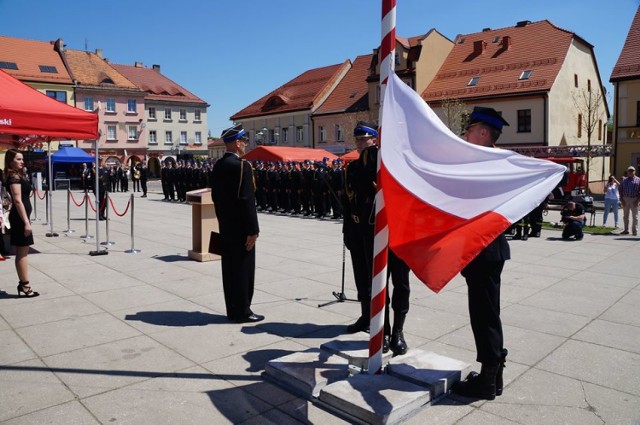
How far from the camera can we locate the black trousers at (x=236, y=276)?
594 cm

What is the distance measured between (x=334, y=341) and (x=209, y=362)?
1.14 metres

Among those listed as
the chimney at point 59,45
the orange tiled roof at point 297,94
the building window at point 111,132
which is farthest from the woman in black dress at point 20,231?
the chimney at point 59,45

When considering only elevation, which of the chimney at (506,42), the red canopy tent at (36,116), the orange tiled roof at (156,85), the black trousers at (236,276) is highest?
the orange tiled roof at (156,85)

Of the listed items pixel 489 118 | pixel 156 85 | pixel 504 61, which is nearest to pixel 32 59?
pixel 156 85

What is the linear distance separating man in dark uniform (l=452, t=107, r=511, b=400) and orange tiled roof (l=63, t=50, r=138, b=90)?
6066cm

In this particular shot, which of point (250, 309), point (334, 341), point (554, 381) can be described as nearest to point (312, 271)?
point (250, 309)

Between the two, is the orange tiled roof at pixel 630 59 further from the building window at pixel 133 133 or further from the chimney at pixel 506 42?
the building window at pixel 133 133

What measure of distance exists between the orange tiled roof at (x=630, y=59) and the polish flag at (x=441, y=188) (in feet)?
129

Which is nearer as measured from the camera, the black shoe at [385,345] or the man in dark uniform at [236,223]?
the black shoe at [385,345]

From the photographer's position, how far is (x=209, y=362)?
187 inches

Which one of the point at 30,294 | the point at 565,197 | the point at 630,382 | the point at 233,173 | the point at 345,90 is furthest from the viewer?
the point at 345,90

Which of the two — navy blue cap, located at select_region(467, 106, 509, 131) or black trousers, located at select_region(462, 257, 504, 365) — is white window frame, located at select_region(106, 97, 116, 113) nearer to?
navy blue cap, located at select_region(467, 106, 509, 131)

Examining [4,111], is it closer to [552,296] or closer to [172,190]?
[552,296]

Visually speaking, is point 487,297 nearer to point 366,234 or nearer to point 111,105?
point 366,234
